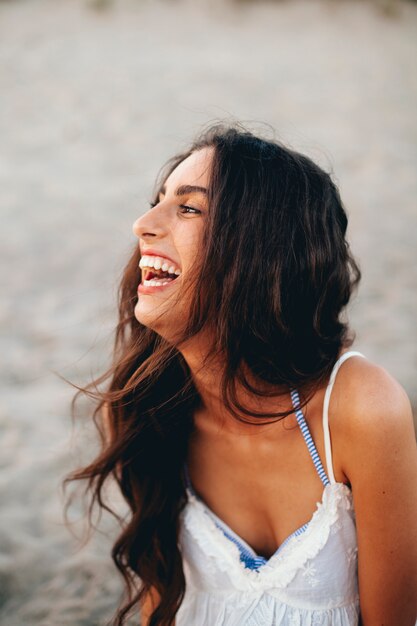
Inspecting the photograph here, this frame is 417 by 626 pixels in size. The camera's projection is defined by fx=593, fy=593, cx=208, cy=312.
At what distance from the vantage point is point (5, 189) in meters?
5.71

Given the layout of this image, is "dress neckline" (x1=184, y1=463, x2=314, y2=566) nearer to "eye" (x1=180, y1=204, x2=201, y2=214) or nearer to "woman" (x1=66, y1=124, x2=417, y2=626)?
"woman" (x1=66, y1=124, x2=417, y2=626)

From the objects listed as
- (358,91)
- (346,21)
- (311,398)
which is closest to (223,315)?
(311,398)

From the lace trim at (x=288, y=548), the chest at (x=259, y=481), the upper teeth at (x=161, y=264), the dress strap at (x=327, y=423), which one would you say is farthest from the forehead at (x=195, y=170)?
the lace trim at (x=288, y=548)

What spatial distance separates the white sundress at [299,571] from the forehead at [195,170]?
0.64 metres

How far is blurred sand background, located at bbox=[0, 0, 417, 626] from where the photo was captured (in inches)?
114

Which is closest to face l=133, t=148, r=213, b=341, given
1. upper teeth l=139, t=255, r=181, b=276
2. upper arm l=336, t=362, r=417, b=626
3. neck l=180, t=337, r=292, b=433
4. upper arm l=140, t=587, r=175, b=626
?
upper teeth l=139, t=255, r=181, b=276

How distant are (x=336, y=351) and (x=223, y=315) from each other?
352mm

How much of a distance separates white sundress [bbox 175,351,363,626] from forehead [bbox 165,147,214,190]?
0.64 metres

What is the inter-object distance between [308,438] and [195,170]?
32.4 inches

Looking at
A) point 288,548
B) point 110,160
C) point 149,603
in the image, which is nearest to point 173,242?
point 288,548

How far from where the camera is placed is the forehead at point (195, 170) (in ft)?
5.48

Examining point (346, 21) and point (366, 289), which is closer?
point (366, 289)

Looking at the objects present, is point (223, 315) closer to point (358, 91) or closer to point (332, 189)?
point (332, 189)

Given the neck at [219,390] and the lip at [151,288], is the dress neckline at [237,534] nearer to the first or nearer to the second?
the neck at [219,390]
